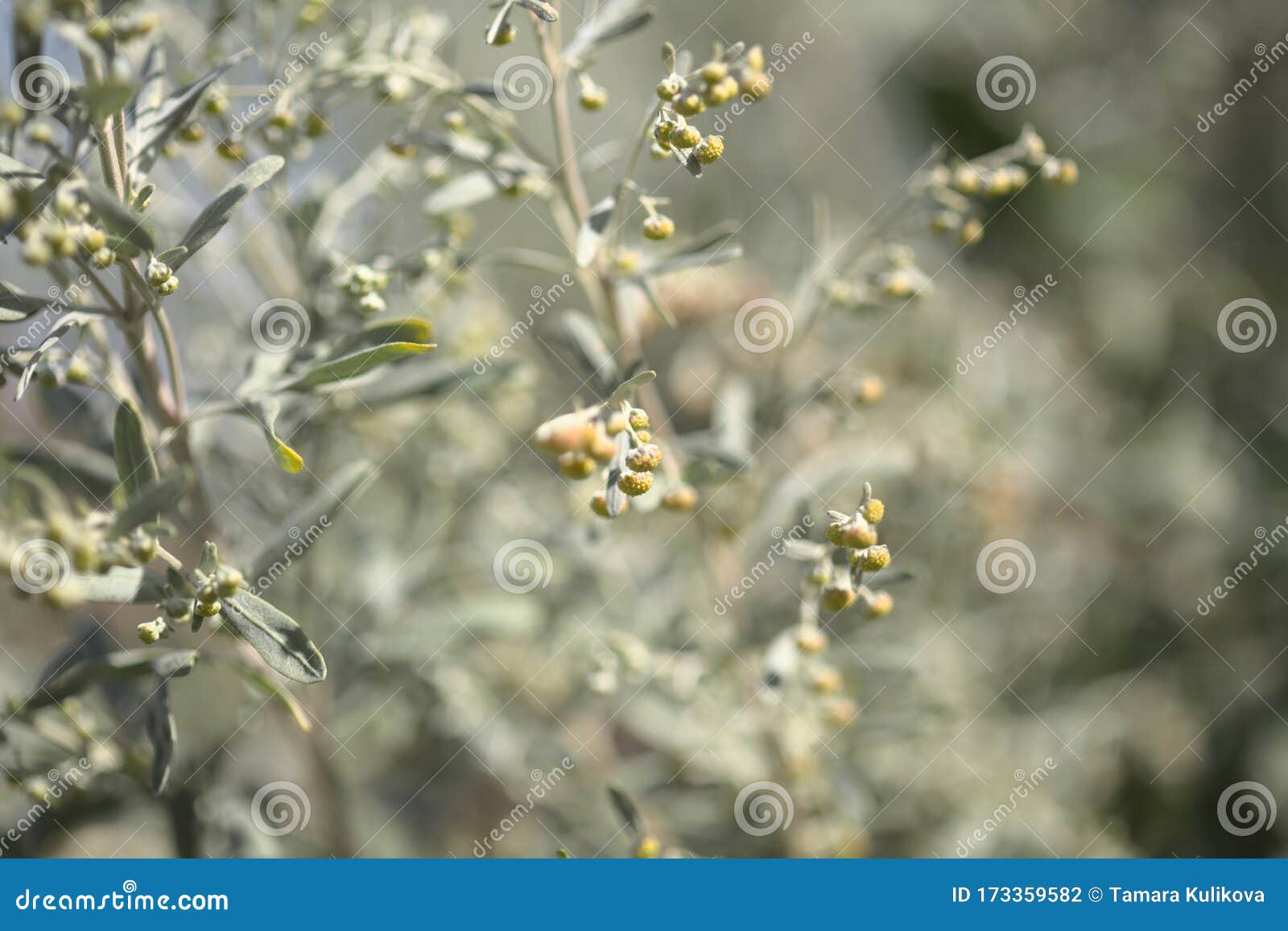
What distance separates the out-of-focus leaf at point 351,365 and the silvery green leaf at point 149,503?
0.23m

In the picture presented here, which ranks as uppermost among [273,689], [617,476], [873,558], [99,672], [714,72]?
[714,72]

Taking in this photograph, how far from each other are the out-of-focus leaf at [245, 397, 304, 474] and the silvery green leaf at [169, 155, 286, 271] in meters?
0.19

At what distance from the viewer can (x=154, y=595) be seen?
3.92 ft

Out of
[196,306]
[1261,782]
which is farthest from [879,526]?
[196,306]

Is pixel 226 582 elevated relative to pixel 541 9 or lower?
lower

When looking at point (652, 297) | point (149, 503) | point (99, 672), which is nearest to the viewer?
point (149, 503)

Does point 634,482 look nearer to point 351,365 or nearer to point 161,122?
point 351,365

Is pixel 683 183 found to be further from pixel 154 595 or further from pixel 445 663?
pixel 154 595

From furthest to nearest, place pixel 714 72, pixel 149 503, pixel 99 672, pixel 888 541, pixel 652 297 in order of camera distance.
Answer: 1. pixel 888 541
2. pixel 652 297
3. pixel 99 672
4. pixel 714 72
5. pixel 149 503

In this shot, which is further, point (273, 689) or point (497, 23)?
→ point (273, 689)

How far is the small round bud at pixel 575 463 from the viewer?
118 cm

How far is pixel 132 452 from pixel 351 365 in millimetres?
273

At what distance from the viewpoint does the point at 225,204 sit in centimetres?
116

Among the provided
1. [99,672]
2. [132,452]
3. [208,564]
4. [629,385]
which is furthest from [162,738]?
[629,385]
